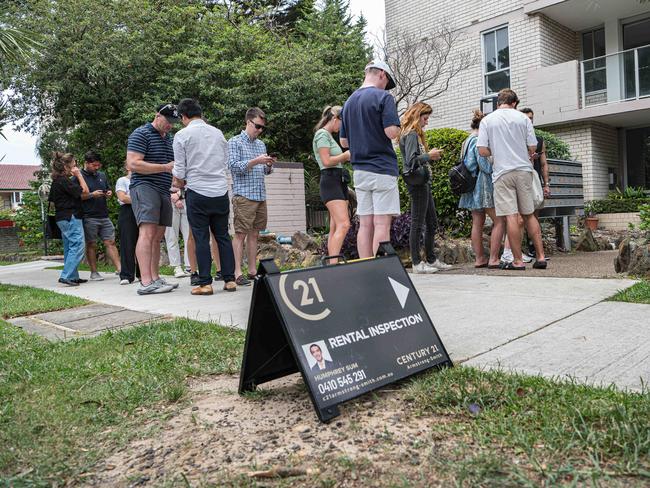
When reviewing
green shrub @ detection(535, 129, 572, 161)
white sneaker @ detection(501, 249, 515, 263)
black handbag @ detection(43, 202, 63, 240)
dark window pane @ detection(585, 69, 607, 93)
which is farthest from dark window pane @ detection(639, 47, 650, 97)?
black handbag @ detection(43, 202, 63, 240)

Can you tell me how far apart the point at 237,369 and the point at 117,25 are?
50.3 ft

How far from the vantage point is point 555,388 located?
205 centimetres

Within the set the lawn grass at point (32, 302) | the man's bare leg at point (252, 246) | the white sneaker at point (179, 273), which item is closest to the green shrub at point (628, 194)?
the man's bare leg at point (252, 246)

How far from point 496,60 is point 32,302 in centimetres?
1350

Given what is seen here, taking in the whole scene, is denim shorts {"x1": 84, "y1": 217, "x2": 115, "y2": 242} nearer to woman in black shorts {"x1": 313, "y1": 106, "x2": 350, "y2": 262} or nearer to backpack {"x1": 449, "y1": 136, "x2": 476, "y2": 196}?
woman in black shorts {"x1": 313, "y1": 106, "x2": 350, "y2": 262}

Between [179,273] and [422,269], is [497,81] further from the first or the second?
[179,273]

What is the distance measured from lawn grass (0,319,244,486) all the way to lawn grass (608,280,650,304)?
2.69 m

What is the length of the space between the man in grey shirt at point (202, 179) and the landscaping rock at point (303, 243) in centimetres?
331

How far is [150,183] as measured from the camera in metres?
5.59

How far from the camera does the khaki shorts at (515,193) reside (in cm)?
561

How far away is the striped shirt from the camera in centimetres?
546

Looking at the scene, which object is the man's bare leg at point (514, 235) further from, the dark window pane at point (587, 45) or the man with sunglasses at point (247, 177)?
the dark window pane at point (587, 45)

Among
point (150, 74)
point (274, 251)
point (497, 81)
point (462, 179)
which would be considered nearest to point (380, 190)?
point (462, 179)

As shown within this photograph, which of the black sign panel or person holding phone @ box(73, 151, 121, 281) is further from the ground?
person holding phone @ box(73, 151, 121, 281)
